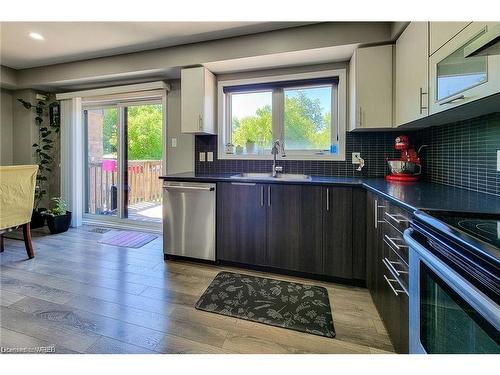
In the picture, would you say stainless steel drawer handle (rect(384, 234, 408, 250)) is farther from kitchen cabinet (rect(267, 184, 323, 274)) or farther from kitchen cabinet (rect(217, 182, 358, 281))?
kitchen cabinet (rect(267, 184, 323, 274))

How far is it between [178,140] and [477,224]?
A: 3.24 metres

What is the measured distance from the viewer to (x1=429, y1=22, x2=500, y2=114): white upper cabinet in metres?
1.05

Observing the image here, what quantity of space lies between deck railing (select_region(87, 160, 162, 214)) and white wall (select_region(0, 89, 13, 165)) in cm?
136

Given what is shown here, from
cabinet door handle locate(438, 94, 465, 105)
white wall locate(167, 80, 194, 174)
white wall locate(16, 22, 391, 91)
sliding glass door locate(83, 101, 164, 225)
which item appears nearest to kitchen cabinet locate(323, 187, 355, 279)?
cabinet door handle locate(438, 94, 465, 105)

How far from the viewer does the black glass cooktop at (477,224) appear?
729 millimetres

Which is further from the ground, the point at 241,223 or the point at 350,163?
the point at 350,163

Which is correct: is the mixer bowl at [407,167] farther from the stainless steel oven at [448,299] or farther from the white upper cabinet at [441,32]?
the stainless steel oven at [448,299]

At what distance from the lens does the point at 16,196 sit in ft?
8.78

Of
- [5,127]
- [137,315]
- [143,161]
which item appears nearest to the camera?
[137,315]

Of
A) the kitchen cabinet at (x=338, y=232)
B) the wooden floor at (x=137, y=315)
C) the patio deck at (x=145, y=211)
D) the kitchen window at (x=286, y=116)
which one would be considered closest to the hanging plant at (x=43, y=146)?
the patio deck at (x=145, y=211)

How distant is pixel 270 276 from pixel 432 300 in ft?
5.26

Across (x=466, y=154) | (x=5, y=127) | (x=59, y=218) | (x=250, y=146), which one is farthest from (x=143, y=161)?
(x=466, y=154)

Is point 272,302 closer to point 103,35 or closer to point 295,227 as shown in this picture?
point 295,227

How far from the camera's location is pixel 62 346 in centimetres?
146
